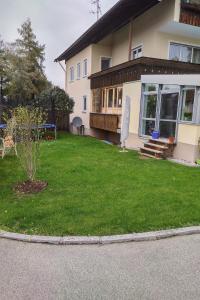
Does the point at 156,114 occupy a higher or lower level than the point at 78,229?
higher

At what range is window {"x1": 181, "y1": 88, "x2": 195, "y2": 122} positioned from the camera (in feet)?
30.5

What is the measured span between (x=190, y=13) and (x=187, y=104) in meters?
6.07

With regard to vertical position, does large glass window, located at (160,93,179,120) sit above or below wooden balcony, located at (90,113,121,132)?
above

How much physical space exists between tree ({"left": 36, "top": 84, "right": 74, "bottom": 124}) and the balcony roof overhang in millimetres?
4278

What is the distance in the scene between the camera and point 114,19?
15773 mm

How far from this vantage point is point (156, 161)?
9.48 m

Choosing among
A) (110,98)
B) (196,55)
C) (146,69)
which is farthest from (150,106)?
(196,55)

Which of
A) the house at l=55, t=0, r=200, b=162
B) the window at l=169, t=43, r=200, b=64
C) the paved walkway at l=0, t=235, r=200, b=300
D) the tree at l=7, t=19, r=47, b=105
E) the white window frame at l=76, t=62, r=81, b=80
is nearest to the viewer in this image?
the paved walkway at l=0, t=235, r=200, b=300

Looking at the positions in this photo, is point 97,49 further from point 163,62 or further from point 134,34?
point 163,62

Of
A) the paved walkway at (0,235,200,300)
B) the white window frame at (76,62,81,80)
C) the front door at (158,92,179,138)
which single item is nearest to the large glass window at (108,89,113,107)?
the front door at (158,92,179,138)

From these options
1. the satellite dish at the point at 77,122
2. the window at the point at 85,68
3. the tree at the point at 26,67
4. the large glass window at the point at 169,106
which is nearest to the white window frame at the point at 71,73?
the window at the point at 85,68

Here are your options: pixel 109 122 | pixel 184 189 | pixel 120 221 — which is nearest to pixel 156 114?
pixel 109 122

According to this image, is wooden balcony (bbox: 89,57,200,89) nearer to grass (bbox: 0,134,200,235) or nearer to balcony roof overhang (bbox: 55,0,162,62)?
balcony roof overhang (bbox: 55,0,162,62)

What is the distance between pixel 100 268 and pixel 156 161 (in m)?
6.64
